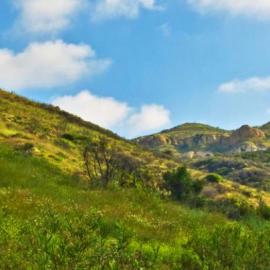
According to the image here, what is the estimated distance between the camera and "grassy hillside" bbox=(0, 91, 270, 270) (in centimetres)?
859

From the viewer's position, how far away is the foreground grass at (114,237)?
8266 mm

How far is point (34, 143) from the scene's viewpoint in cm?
4744

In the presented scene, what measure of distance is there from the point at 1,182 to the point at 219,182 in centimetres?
5983

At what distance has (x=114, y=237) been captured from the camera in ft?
52.4

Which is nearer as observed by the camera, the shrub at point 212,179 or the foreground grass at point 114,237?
the foreground grass at point 114,237

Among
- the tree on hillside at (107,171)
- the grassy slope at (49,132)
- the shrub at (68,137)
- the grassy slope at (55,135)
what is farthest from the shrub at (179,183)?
the shrub at (68,137)

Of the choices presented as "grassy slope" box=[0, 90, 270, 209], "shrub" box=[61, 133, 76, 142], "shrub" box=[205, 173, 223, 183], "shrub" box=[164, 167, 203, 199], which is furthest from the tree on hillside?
"shrub" box=[205, 173, 223, 183]

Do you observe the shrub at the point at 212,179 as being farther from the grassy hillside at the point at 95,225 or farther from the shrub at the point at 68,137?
the shrub at the point at 68,137

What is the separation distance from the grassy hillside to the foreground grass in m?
0.02

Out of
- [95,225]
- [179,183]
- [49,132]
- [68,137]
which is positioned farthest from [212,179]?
[95,225]

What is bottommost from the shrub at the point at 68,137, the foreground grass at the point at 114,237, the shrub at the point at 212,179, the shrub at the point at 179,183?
the foreground grass at the point at 114,237

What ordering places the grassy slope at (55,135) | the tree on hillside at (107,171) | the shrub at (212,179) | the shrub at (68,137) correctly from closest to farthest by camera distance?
1. the tree on hillside at (107,171)
2. the grassy slope at (55,135)
3. the shrub at (68,137)
4. the shrub at (212,179)

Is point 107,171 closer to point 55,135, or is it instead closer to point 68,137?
point 55,135

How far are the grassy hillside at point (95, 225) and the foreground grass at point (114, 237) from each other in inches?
0.8
